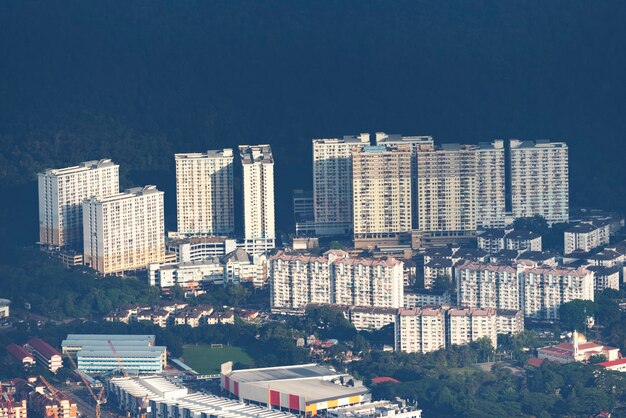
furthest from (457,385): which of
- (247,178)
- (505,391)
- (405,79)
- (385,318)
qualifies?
(405,79)

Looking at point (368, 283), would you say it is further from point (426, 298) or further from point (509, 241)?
point (509, 241)

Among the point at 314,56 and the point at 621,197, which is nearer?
the point at 621,197

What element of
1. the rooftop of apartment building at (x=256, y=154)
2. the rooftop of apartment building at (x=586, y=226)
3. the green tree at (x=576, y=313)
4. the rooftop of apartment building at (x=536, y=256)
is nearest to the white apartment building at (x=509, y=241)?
the rooftop of apartment building at (x=586, y=226)

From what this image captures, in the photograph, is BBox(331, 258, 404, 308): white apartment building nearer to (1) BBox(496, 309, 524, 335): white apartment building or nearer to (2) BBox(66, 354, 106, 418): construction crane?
(1) BBox(496, 309, 524, 335): white apartment building

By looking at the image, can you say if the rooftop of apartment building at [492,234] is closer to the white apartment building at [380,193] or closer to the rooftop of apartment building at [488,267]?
the white apartment building at [380,193]

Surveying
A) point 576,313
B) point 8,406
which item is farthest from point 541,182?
point 8,406

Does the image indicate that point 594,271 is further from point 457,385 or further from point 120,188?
point 120,188
